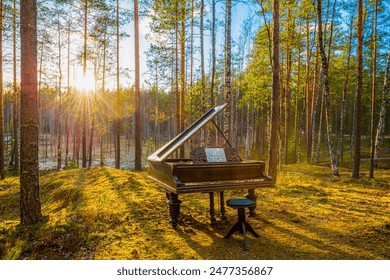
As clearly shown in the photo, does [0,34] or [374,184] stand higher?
[0,34]

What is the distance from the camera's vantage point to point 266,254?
4.25 m

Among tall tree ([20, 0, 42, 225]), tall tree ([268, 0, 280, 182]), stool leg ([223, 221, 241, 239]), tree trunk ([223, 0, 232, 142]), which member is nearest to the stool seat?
stool leg ([223, 221, 241, 239])

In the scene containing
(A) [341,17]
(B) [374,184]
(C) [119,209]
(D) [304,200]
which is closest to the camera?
(C) [119,209]

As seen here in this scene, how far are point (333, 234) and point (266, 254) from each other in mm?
1893

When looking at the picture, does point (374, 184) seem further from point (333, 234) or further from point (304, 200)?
point (333, 234)

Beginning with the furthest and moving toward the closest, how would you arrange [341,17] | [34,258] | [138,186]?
[341,17], [138,186], [34,258]

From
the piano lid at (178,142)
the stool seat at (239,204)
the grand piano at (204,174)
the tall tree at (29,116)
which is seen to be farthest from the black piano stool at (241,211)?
the tall tree at (29,116)

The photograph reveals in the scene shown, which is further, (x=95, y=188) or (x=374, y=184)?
(x=374, y=184)

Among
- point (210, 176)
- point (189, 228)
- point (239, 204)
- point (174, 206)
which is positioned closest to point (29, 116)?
point (174, 206)

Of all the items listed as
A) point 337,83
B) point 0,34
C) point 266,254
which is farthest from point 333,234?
point 337,83

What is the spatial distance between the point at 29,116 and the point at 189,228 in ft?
13.7

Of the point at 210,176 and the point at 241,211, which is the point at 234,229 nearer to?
the point at 241,211

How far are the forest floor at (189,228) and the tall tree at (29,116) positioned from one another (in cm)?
49

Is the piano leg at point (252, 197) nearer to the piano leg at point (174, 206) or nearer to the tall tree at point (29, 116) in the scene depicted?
the piano leg at point (174, 206)
